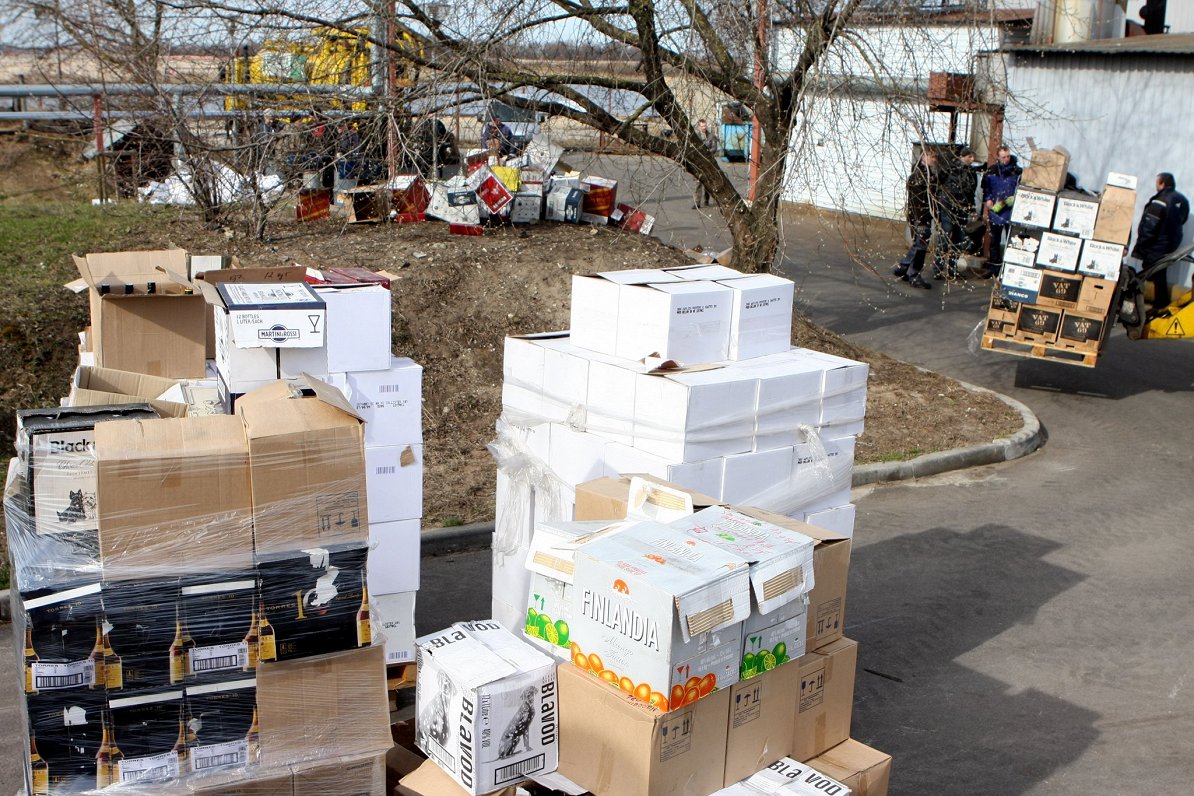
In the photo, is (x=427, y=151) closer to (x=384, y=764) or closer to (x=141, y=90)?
(x=141, y=90)

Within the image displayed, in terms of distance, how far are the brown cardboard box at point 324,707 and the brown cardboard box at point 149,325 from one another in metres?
3.10

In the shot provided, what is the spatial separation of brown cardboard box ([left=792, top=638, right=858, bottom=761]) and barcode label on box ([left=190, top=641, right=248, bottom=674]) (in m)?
2.01

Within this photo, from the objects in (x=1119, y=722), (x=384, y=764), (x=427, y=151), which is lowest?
(x=1119, y=722)

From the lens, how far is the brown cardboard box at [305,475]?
12.3 feet

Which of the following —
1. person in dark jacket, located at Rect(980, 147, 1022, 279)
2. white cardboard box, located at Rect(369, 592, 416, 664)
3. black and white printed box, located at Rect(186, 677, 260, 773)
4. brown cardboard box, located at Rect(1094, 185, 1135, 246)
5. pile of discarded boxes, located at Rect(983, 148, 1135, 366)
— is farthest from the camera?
person in dark jacket, located at Rect(980, 147, 1022, 279)

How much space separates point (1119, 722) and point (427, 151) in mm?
7816

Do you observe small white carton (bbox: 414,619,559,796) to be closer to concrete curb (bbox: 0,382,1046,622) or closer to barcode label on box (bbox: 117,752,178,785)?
barcode label on box (bbox: 117,752,178,785)

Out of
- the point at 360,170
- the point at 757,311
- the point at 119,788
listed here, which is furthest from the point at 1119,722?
the point at 360,170

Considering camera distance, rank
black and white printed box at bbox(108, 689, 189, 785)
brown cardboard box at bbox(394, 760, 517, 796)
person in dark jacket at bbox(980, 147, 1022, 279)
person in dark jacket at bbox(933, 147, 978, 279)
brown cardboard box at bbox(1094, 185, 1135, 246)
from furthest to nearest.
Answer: person in dark jacket at bbox(980, 147, 1022, 279), person in dark jacket at bbox(933, 147, 978, 279), brown cardboard box at bbox(1094, 185, 1135, 246), brown cardboard box at bbox(394, 760, 517, 796), black and white printed box at bbox(108, 689, 189, 785)

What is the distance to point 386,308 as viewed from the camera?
5.27m

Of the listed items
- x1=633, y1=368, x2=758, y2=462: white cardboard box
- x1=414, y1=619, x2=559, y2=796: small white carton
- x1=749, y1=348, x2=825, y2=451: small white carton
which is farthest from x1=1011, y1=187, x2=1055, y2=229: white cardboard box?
x1=414, y1=619, x2=559, y2=796: small white carton

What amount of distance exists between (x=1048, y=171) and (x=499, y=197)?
535 cm

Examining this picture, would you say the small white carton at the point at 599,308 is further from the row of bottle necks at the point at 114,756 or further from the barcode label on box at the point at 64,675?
the barcode label on box at the point at 64,675

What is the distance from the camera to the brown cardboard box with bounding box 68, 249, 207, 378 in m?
6.23
